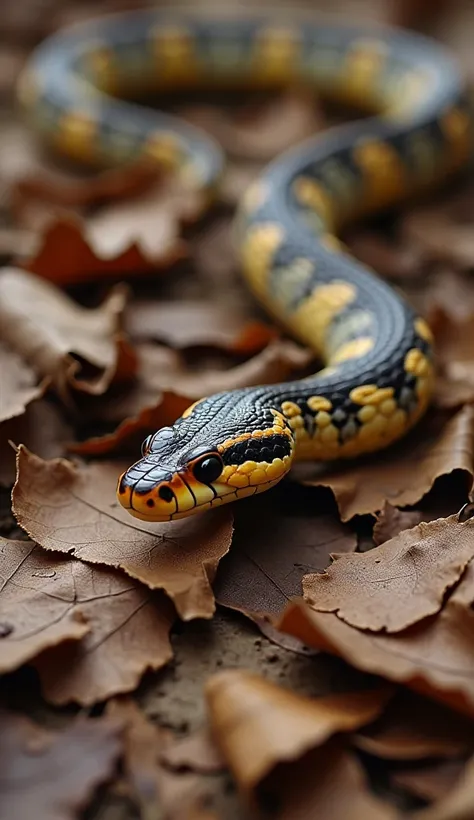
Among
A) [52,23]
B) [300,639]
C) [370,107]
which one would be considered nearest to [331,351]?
[300,639]

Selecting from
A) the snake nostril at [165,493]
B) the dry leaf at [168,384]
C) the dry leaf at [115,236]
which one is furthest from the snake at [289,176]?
the dry leaf at [115,236]

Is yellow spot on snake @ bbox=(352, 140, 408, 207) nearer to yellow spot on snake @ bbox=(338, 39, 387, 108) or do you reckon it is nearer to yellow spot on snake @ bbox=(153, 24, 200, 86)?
yellow spot on snake @ bbox=(338, 39, 387, 108)

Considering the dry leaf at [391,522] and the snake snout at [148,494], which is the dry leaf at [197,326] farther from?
the snake snout at [148,494]

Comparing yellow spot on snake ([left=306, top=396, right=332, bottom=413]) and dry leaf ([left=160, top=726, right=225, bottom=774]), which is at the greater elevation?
yellow spot on snake ([left=306, top=396, right=332, bottom=413])

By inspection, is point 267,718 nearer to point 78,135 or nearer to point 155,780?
point 155,780

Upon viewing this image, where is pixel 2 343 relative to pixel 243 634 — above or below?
above

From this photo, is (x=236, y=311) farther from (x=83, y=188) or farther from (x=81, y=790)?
(x=81, y=790)

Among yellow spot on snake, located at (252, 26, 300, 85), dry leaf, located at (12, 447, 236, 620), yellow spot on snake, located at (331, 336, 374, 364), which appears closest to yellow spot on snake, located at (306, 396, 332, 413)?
yellow spot on snake, located at (331, 336, 374, 364)
